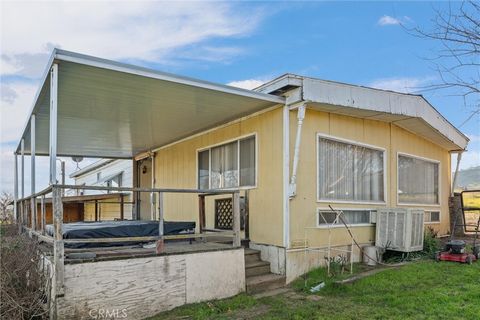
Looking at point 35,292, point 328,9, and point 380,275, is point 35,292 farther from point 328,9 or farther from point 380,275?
point 328,9

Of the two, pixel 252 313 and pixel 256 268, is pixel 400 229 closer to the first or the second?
pixel 256 268

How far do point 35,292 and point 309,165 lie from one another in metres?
4.41

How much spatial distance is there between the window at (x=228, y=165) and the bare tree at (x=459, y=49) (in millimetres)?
3828

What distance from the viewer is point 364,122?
7.71 meters

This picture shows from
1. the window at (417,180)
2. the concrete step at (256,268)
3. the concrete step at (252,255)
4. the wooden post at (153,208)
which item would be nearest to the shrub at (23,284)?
the concrete step at (256,268)

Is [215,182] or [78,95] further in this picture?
[215,182]

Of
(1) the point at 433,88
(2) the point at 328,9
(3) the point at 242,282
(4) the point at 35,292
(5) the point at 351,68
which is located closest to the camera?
(1) the point at 433,88

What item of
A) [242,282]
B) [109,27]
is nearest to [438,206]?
[242,282]

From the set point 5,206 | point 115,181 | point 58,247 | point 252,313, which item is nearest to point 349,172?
point 252,313

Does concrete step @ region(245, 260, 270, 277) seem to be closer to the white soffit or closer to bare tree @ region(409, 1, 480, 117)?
the white soffit

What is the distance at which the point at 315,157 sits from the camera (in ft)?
22.1

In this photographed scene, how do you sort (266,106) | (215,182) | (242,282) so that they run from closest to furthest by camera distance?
(242,282) → (266,106) → (215,182)

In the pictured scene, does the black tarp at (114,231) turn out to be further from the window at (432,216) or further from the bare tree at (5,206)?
the window at (432,216)

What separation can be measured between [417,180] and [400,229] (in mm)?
2577
